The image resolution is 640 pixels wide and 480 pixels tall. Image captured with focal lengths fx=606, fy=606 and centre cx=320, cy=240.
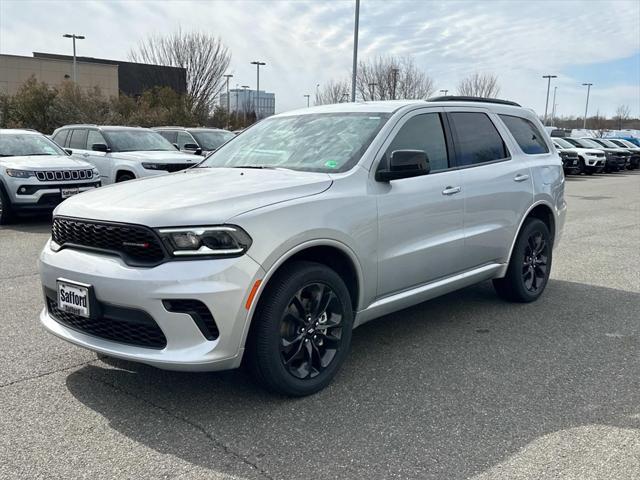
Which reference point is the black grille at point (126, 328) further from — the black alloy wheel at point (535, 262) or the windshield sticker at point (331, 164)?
the black alloy wheel at point (535, 262)

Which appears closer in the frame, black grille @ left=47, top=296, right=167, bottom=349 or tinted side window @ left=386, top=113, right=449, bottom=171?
black grille @ left=47, top=296, right=167, bottom=349

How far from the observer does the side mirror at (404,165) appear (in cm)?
394

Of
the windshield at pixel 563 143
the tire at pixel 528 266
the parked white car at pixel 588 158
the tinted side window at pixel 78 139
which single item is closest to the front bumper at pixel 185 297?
the tire at pixel 528 266

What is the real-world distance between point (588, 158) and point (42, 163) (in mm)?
23758

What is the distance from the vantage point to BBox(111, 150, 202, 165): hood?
11398mm

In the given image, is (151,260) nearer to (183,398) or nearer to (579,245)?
(183,398)

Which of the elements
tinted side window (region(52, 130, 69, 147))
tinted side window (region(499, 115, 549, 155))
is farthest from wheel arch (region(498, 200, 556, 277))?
tinted side window (region(52, 130, 69, 147))

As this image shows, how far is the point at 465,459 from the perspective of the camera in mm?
2971

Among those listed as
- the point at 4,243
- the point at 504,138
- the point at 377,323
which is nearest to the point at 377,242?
the point at 377,323

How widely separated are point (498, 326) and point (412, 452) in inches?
89.9

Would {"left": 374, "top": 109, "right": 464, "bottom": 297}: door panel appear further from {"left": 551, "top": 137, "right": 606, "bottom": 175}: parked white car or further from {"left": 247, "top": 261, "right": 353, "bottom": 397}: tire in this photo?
{"left": 551, "top": 137, "right": 606, "bottom": 175}: parked white car

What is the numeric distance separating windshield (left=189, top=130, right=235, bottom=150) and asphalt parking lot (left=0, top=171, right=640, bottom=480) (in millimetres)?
10365

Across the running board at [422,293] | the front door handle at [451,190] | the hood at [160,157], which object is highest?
the front door handle at [451,190]

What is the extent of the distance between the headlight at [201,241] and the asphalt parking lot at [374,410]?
0.94 m
